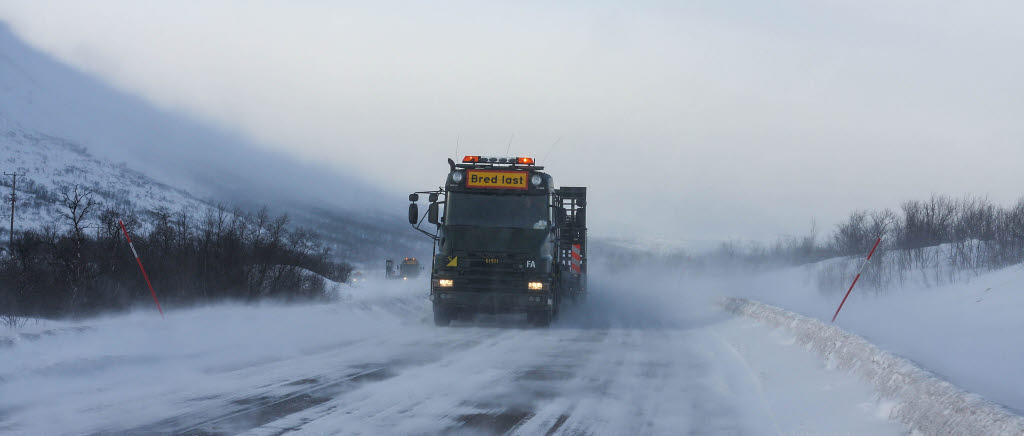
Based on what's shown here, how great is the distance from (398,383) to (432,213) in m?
8.65

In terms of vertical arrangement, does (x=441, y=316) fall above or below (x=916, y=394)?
below

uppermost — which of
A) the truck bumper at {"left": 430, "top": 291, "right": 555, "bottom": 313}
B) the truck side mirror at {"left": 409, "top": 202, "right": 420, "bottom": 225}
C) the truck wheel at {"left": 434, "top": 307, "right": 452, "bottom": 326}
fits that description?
the truck side mirror at {"left": 409, "top": 202, "right": 420, "bottom": 225}

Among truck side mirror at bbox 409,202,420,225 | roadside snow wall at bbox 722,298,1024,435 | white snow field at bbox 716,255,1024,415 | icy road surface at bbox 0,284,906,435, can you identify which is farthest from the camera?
truck side mirror at bbox 409,202,420,225

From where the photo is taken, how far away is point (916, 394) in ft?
22.9

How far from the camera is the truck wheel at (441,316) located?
17922 millimetres

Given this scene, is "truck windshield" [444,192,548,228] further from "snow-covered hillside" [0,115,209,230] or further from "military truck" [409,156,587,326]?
"snow-covered hillside" [0,115,209,230]

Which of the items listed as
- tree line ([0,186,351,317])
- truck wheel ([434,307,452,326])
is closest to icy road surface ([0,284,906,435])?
truck wheel ([434,307,452,326])

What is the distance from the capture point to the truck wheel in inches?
706

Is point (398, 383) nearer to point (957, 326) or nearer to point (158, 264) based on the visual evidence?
point (158, 264)

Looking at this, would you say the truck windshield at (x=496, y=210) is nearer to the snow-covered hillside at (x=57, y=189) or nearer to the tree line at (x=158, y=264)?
the tree line at (x=158, y=264)

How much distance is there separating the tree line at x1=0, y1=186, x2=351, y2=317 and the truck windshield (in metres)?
7.28

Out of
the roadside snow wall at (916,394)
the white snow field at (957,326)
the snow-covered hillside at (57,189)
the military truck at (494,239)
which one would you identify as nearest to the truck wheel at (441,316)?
the military truck at (494,239)

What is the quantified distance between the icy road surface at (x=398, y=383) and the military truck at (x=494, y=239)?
1552 mm

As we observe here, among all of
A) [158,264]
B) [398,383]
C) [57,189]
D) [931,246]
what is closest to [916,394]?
[398,383]
